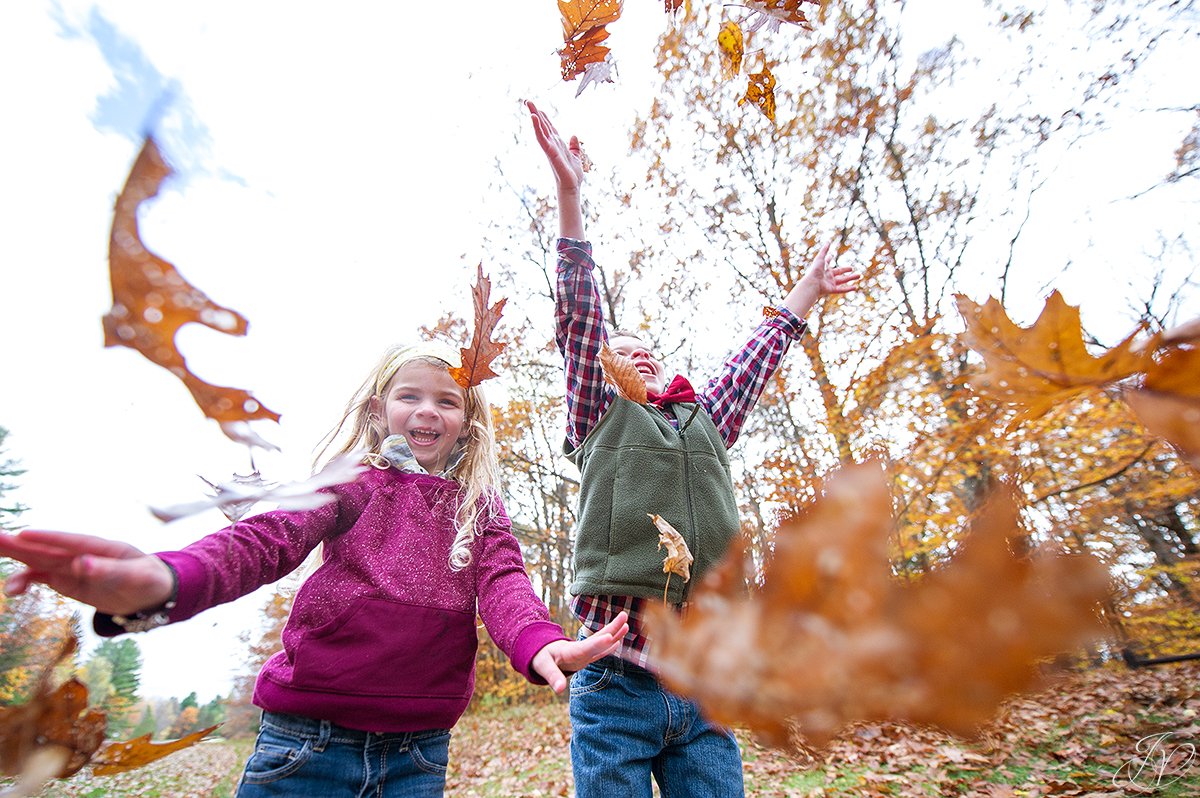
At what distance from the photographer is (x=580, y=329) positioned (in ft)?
5.02

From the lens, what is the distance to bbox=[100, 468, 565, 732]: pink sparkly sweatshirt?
1193 millimetres

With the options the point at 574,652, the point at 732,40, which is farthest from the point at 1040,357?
the point at 732,40

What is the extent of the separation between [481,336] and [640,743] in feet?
3.12

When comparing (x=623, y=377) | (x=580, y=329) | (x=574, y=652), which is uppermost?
(x=580, y=329)

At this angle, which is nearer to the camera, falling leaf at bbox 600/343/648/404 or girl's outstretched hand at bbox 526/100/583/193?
falling leaf at bbox 600/343/648/404

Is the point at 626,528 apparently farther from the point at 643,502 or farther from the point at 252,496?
the point at 252,496

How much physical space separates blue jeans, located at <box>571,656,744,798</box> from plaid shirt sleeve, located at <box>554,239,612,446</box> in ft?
2.08

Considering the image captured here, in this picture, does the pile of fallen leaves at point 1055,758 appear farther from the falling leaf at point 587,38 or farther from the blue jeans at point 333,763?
the falling leaf at point 587,38

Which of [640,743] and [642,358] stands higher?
[642,358]

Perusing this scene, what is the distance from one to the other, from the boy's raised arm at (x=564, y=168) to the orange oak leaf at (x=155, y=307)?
33.4 inches

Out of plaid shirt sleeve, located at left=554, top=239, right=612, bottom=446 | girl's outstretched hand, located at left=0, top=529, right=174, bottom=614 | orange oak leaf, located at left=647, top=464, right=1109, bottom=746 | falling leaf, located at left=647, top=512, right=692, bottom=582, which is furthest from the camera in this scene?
plaid shirt sleeve, located at left=554, top=239, right=612, bottom=446

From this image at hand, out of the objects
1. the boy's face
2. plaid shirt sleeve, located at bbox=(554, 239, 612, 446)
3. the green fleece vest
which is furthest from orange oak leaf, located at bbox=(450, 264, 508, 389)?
the boy's face

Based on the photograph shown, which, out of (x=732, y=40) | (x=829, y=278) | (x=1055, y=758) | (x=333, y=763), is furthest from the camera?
(x=1055, y=758)

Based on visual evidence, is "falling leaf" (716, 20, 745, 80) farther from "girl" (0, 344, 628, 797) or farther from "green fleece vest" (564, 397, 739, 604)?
"girl" (0, 344, 628, 797)
